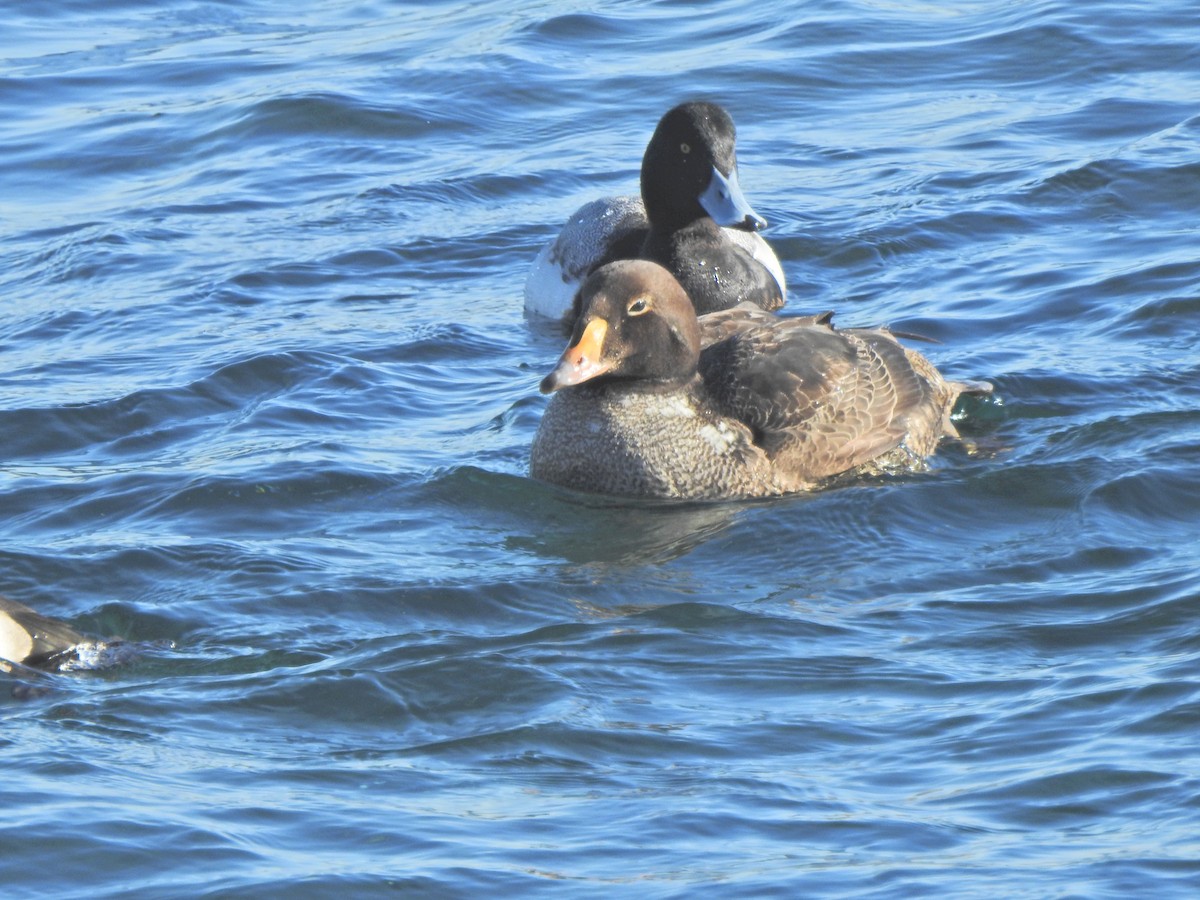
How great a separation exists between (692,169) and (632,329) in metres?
3.06

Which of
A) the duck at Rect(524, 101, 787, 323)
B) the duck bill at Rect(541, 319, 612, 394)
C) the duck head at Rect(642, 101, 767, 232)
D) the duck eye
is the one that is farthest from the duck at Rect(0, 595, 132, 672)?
the duck head at Rect(642, 101, 767, 232)

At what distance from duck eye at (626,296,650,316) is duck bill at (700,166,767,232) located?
2.66m

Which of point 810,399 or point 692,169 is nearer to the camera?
point 810,399

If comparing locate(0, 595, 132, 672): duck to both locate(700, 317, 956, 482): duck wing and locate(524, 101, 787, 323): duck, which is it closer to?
locate(700, 317, 956, 482): duck wing

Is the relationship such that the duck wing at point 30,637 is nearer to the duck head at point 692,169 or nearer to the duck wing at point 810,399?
the duck wing at point 810,399

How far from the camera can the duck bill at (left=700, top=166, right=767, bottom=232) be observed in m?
11.4

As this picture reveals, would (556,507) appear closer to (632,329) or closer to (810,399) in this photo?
(632,329)

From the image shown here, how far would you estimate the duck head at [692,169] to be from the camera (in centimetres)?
1157

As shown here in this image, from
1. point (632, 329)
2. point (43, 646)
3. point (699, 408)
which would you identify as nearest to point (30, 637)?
point (43, 646)

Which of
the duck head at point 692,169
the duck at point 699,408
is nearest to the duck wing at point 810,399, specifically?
the duck at point 699,408

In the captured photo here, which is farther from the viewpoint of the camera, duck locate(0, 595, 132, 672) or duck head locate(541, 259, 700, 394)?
duck head locate(541, 259, 700, 394)

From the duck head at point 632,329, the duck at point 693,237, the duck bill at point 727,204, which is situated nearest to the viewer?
the duck head at point 632,329

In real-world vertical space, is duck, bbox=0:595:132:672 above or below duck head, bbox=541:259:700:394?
below

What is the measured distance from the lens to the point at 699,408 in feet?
29.3
